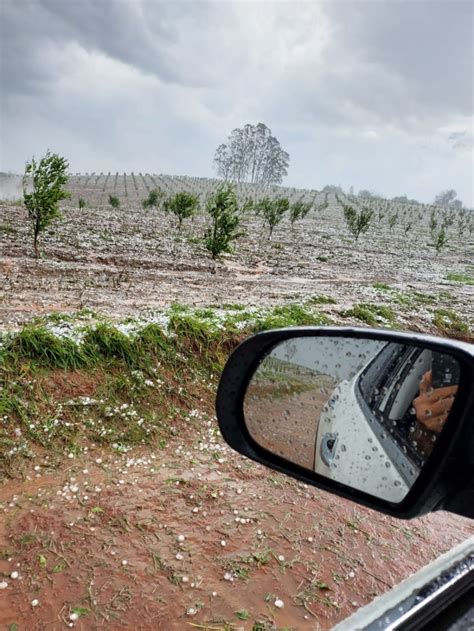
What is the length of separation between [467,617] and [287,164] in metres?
109

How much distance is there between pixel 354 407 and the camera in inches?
56.6

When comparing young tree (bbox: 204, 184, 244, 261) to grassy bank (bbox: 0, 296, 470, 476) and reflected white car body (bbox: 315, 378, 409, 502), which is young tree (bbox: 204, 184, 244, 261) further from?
reflected white car body (bbox: 315, 378, 409, 502)

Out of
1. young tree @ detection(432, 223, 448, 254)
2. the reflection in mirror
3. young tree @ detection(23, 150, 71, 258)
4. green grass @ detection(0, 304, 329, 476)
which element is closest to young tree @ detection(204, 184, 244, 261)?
young tree @ detection(23, 150, 71, 258)

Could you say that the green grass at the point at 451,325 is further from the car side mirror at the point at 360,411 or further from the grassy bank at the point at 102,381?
the car side mirror at the point at 360,411

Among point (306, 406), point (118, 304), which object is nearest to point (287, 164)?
point (118, 304)

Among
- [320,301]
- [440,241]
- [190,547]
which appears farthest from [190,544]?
[440,241]

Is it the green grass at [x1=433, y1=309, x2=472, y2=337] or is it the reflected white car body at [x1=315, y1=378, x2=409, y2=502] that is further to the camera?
the green grass at [x1=433, y1=309, x2=472, y2=337]

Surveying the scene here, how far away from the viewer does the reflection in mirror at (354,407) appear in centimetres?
104

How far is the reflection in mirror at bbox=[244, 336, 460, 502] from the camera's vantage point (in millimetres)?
1038

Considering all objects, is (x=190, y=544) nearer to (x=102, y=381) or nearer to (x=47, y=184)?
(x=102, y=381)

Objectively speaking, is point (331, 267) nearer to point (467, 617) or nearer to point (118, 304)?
point (118, 304)

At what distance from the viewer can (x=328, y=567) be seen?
10.7ft

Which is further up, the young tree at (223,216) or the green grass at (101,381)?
the young tree at (223,216)

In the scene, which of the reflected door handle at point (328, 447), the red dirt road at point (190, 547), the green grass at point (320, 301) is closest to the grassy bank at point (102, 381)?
the red dirt road at point (190, 547)
